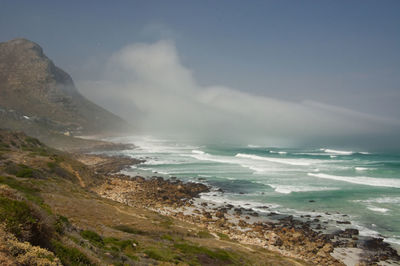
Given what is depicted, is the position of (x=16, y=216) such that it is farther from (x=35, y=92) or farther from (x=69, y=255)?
(x=35, y=92)

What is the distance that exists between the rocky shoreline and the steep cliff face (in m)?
102

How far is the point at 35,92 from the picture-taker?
154m

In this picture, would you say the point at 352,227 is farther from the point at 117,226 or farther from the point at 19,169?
the point at 19,169

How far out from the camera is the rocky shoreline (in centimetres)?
1956

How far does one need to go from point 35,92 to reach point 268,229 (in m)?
172

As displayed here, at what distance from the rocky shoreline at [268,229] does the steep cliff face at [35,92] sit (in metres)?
102

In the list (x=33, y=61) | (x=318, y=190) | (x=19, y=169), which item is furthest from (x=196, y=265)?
(x=33, y=61)

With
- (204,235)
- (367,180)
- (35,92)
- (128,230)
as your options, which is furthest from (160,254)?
(35,92)

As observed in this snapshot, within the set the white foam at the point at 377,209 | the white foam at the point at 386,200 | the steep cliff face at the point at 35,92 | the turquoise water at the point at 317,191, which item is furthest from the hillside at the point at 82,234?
the steep cliff face at the point at 35,92

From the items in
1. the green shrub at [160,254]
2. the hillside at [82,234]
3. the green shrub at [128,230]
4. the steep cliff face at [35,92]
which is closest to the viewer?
the hillside at [82,234]

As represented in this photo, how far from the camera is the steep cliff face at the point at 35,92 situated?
135012 mm

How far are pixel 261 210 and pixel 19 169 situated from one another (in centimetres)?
2724

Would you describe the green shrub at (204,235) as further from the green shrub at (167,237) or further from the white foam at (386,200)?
the white foam at (386,200)

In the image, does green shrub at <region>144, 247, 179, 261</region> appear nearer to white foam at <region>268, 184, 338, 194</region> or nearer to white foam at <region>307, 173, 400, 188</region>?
white foam at <region>268, 184, 338, 194</region>
